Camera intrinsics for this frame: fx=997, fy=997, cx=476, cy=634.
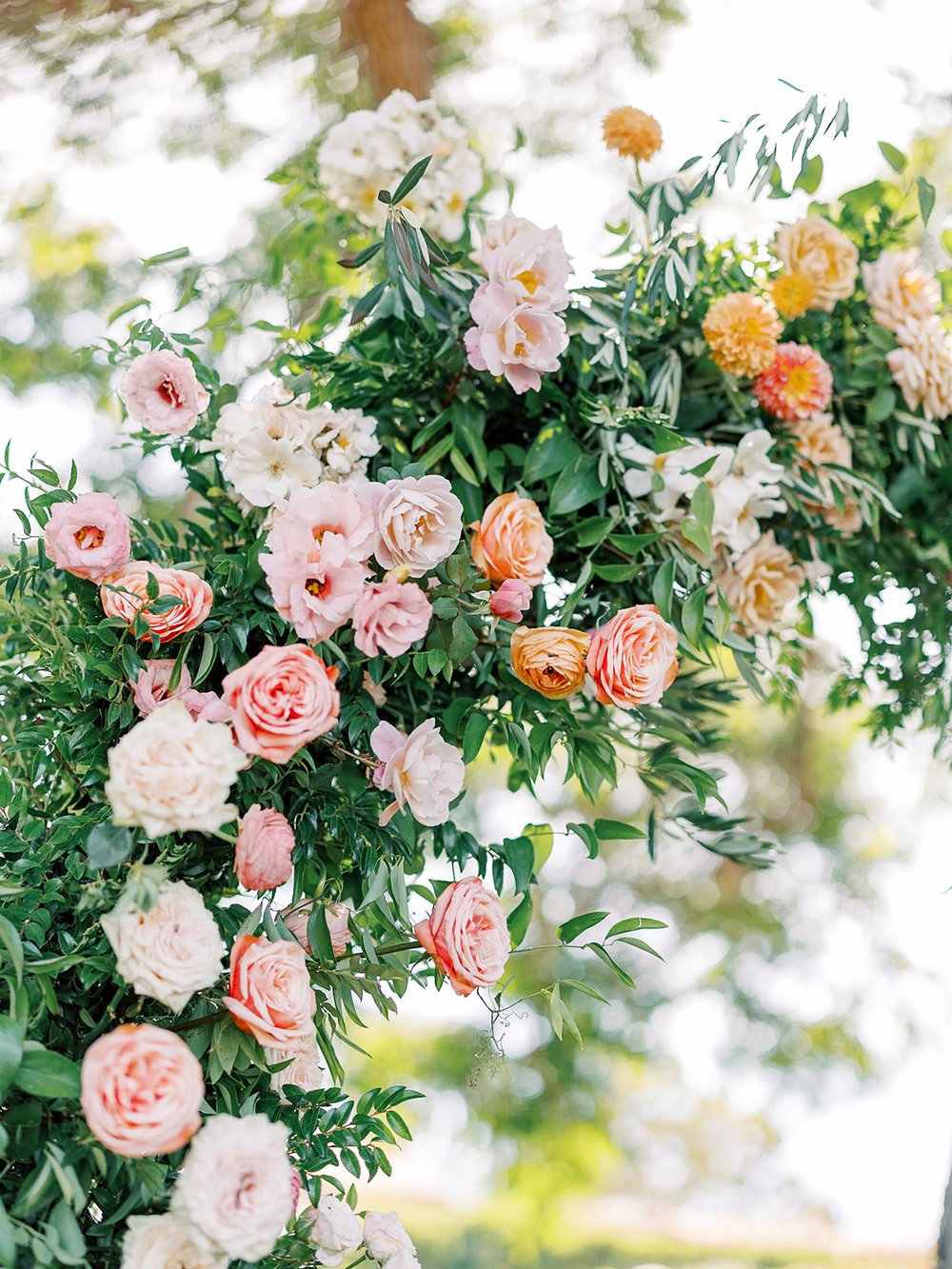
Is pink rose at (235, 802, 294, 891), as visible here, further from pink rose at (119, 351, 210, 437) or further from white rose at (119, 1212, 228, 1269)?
pink rose at (119, 351, 210, 437)

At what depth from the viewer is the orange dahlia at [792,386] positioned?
98 cm

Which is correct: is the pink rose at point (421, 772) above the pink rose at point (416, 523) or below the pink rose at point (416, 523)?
below

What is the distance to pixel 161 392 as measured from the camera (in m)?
0.84

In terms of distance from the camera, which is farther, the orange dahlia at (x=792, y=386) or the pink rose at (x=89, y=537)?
the orange dahlia at (x=792, y=386)

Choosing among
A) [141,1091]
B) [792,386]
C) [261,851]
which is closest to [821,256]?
[792,386]

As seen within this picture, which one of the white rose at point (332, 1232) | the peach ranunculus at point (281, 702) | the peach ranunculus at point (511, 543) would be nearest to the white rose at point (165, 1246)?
the white rose at point (332, 1232)

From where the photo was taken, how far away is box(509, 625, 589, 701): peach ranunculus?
768mm

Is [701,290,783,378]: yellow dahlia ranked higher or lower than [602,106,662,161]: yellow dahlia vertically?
lower

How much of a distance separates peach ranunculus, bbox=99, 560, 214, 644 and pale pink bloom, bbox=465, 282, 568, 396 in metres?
0.30

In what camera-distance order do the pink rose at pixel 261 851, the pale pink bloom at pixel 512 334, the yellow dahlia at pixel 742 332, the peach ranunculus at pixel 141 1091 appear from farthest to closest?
the yellow dahlia at pixel 742 332
the pale pink bloom at pixel 512 334
the pink rose at pixel 261 851
the peach ranunculus at pixel 141 1091

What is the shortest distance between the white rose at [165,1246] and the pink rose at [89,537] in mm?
415

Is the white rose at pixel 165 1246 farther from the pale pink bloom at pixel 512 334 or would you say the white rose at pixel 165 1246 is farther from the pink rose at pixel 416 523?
the pale pink bloom at pixel 512 334

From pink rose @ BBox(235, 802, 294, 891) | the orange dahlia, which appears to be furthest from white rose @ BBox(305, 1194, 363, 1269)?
the orange dahlia

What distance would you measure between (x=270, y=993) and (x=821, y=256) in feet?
2.90
